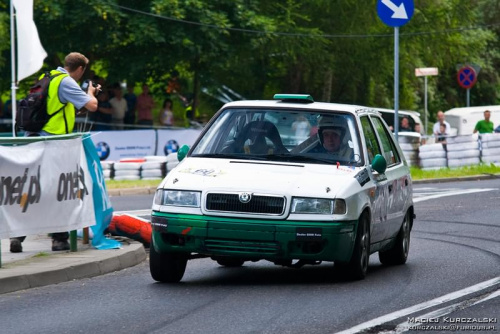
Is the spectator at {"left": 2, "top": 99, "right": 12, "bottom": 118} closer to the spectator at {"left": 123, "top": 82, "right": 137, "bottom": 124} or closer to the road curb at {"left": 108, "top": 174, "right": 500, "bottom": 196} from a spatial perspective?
the spectator at {"left": 123, "top": 82, "right": 137, "bottom": 124}

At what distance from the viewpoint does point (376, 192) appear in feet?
37.8

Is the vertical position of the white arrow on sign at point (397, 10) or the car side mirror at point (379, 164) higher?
the white arrow on sign at point (397, 10)

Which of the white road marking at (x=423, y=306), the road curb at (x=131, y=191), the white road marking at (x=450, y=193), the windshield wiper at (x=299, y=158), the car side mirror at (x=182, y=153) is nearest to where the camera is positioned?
the white road marking at (x=423, y=306)

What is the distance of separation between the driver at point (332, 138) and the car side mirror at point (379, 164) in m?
0.21

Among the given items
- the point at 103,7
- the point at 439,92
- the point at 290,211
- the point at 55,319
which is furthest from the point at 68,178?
the point at 439,92

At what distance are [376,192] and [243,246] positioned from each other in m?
1.63

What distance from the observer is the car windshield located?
11.4 m

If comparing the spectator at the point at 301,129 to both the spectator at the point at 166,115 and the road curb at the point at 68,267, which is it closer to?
the road curb at the point at 68,267

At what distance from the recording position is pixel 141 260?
Answer: 1299cm

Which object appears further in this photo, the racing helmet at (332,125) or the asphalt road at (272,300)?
the racing helmet at (332,125)

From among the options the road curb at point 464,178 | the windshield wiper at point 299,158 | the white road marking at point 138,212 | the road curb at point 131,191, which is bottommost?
the road curb at point 464,178

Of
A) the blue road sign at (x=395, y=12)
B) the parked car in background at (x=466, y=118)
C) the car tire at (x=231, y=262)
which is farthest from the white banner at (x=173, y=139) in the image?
the car tire at (x=231, y=262)

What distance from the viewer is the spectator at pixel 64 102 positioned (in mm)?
12664

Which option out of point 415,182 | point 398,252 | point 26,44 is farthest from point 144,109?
point 398,252
